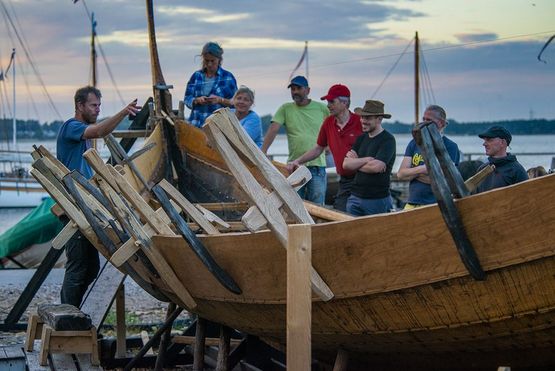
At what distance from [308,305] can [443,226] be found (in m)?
0.75

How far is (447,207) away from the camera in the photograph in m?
4.76

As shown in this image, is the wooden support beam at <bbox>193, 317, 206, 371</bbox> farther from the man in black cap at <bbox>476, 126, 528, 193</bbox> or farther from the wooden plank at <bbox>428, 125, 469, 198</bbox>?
the wooden plank at <bbox>428, 125, 469, 198</bbox>

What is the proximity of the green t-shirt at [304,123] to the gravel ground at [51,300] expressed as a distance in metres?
2.30

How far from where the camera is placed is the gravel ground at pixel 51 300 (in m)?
11.6

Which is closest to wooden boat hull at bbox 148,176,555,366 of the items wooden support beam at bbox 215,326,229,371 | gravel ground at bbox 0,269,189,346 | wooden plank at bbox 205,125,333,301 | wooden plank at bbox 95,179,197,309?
wooden plank at bbox 205,125,333,301

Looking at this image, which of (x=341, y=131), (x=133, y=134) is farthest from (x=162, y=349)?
(x=133, y=134)

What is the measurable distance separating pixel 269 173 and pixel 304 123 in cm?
622

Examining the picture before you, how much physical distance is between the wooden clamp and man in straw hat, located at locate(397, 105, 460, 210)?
3.41m

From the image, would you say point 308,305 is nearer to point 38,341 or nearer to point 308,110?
point 38,341

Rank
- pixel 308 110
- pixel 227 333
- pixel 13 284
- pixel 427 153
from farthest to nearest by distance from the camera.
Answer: pixel 13 284
pixel 308 110
pixel 227 333
pixel 427 153

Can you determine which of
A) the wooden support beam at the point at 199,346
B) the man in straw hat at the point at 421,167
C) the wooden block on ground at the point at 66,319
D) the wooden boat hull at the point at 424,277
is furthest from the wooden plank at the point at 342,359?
the wooden block on ground at the point at 66,319

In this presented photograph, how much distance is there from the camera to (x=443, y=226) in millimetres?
4914

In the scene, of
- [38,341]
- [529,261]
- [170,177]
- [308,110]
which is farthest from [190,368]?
[529,261]

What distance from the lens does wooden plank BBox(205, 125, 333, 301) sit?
511 cm
